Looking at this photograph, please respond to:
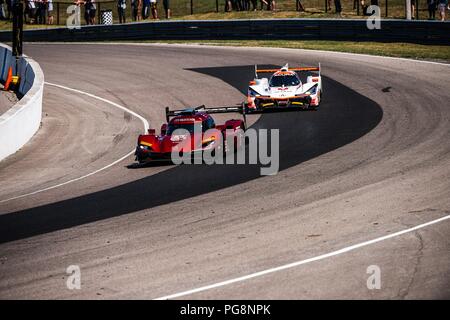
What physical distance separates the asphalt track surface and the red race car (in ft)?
1.44

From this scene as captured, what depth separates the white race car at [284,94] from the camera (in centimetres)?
2700

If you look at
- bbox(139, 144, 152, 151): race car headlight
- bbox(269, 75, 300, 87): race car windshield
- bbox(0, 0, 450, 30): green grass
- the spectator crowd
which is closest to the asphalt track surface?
bbox(139, 144, 152, 151): race car headlight

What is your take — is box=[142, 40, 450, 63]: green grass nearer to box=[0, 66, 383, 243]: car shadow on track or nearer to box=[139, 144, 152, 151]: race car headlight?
box=[0, 66, 383, 243]: car shadow on track

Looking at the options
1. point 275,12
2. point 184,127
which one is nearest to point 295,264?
point 184,127

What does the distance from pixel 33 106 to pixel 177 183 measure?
342 inches

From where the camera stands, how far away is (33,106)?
26.2 m

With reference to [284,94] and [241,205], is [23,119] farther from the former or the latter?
[241,205]

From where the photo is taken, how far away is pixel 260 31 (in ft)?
153

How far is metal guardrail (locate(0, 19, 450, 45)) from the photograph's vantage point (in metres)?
41.4

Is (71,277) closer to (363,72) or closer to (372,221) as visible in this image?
(372,221)

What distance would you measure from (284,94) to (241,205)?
1100cm

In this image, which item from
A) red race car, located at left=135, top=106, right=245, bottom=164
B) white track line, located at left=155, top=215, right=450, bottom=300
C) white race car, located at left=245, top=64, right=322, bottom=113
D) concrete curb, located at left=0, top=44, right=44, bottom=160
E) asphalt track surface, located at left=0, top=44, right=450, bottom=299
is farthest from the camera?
white race car, located at left=245, top=64, right=322, bottom=113

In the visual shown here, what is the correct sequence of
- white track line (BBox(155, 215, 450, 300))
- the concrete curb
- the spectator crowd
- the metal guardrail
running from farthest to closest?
the spectator crowd < the metal guardrail < the concrete curb < white track line (BBox(155, 215, 450, 300))
